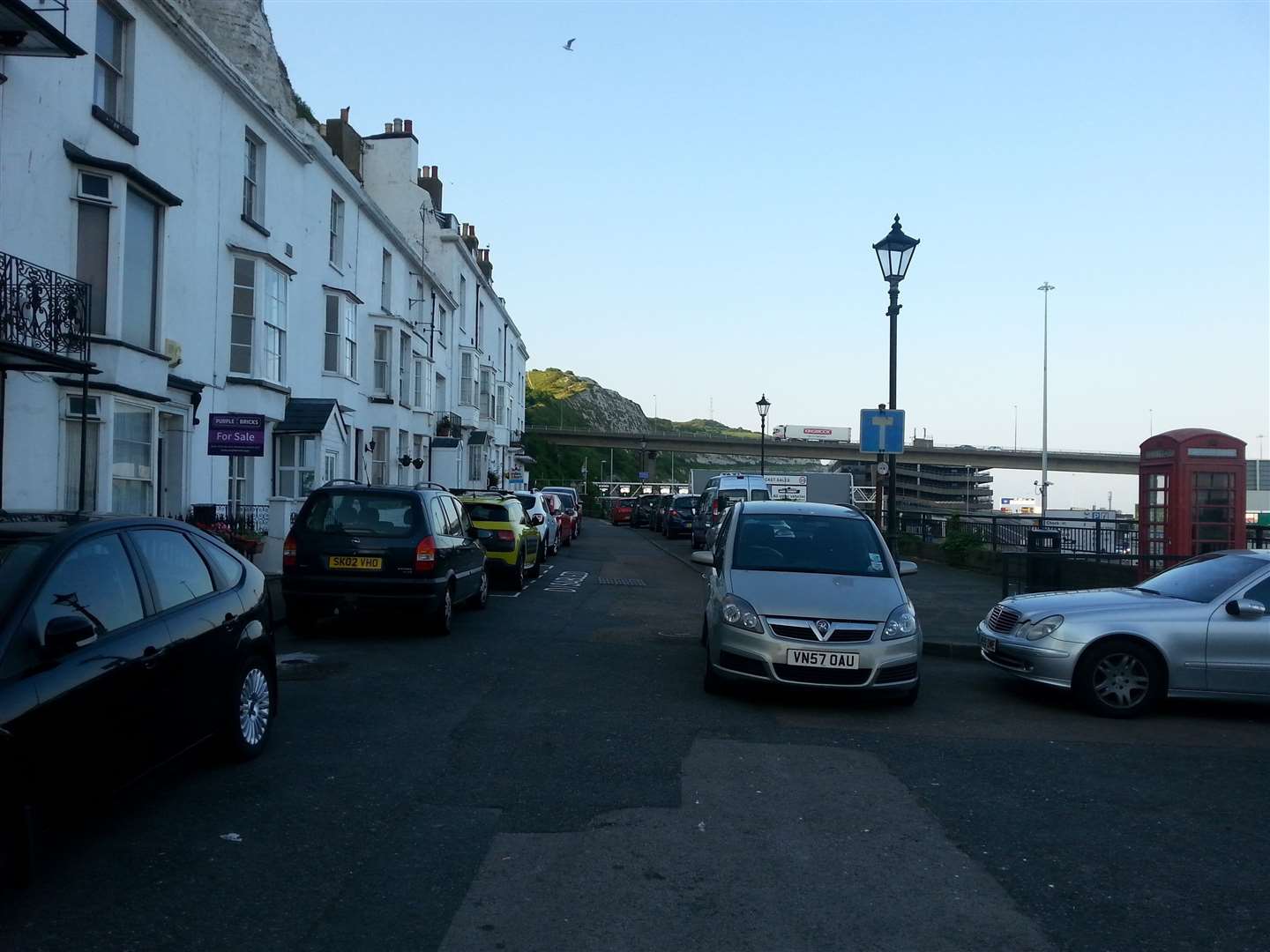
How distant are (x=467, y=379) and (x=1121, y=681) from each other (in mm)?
42209

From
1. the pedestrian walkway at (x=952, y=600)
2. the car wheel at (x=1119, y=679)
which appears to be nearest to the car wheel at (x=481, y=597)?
the pedestrian walkway at (x=952, y=600)

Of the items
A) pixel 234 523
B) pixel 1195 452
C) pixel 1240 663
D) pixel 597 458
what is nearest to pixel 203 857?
pixel 1240 663

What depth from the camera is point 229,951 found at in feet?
12.7

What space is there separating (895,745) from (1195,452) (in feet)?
39.0

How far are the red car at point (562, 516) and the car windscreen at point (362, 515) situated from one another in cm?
1596

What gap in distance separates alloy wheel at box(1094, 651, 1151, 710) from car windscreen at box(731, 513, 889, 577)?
1.98 meters

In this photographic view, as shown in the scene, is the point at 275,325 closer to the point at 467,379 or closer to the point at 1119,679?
the point at 1119,679

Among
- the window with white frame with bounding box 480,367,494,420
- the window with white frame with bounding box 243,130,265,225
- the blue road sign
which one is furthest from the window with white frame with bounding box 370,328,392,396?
the window with white frame with bounding box 480,367,494,420

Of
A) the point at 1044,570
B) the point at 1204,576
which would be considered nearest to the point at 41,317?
→ the point at 1044,570

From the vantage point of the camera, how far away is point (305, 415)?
22828 mm

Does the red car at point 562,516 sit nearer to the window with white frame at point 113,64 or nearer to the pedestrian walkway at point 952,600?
the pedestrian walkway at point 952,600

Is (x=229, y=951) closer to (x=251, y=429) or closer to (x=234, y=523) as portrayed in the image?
(x=251, y=429)

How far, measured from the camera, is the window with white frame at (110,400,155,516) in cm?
1522

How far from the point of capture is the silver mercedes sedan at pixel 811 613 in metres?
8.41
